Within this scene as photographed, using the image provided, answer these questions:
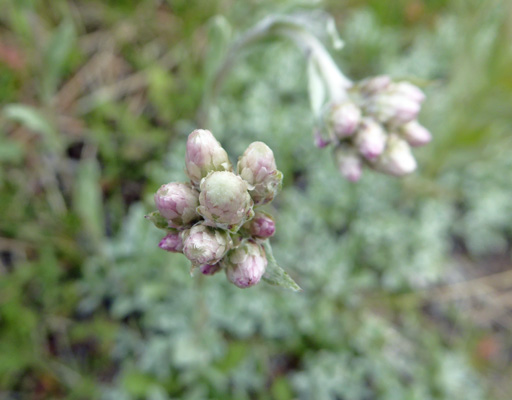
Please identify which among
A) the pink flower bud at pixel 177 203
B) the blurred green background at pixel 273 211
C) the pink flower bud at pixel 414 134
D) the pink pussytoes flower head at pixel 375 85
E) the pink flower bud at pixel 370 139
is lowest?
the blurred green background at pixel 273 211

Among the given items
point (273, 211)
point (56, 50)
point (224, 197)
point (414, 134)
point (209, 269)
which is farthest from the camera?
point (273, 211)

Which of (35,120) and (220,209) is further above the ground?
(220,209)

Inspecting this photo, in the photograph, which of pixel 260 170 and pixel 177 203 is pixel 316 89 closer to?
pixel 260 170

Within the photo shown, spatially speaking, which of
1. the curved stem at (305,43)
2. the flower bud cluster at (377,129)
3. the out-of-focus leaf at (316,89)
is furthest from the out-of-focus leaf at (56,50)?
the flower bud cluster at (377,129)

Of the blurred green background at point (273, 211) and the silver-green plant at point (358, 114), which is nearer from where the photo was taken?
the silver-green plant at point (358, 114)

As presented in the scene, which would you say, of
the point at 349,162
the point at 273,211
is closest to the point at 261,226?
the point at 349,162

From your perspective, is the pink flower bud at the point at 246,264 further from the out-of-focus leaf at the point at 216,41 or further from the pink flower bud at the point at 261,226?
the out-of-focus leaf at the point at 216,41
